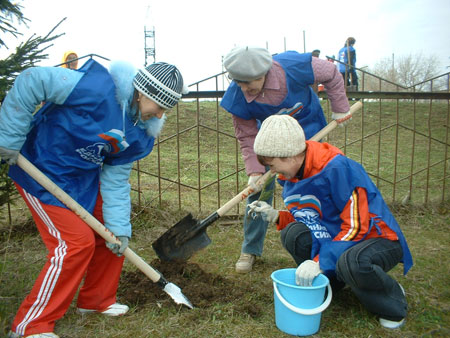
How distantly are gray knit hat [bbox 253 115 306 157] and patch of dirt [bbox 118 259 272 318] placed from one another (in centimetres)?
99

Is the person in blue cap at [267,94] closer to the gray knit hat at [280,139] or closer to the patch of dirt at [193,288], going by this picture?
the patch of dirt at [193,288]

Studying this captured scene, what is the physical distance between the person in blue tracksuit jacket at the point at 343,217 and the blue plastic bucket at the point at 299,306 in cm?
7

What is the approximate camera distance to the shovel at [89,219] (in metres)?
2.11

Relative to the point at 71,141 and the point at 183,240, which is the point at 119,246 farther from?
the point at 183,240

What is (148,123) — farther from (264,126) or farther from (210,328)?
(210,328)

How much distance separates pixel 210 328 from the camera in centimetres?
230

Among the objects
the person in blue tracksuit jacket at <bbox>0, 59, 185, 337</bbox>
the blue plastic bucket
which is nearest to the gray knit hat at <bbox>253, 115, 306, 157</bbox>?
the person in blue tracksuit jacket at <bbox>0, 59, 185, 337</bbox>

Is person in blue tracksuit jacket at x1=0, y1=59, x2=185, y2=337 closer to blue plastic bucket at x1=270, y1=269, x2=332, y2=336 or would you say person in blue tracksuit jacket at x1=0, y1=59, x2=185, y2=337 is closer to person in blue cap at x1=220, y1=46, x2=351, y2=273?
person in blue cap at x1=220, y1=46, x2=351, y2=273

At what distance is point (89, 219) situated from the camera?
2.27m

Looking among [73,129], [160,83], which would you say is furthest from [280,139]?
[73,129]

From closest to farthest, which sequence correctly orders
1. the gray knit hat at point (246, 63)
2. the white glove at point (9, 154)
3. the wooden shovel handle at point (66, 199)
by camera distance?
the white glove at point (9, 154), the wooden shovel handle at point (66, 199), the gray knit hat at point (246, 63)

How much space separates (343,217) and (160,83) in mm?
1252

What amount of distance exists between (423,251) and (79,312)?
2961mm

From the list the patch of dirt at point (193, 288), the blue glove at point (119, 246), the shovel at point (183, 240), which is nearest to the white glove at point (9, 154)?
the blue glove at point (119, 246)
